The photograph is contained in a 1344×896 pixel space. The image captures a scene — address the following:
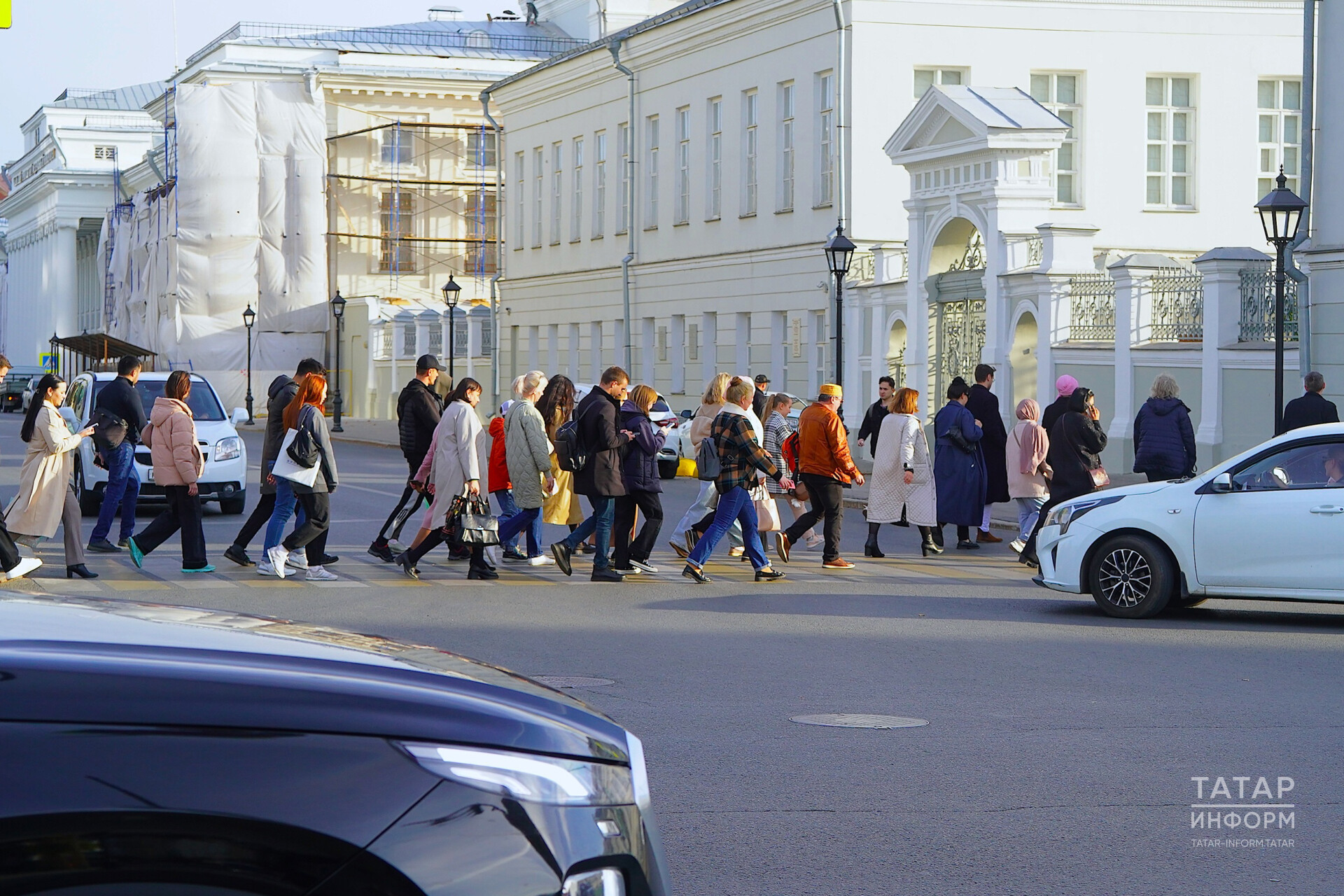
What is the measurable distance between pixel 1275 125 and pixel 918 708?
3118cm

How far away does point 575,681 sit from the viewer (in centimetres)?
945

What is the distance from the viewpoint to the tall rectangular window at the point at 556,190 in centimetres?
5044

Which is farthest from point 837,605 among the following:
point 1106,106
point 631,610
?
point 1106,106

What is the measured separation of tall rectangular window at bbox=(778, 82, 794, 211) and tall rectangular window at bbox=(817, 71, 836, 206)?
1.28 metres

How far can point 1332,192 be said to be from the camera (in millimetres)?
22203

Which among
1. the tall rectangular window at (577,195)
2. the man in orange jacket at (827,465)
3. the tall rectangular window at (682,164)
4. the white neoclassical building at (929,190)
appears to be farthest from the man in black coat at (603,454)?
the tall rectangular window at (577,195)

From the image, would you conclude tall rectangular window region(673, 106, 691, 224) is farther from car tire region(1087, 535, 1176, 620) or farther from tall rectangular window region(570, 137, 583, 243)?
car tire region(1087, 535, 1176, 620)

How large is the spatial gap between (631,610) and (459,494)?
2230mm

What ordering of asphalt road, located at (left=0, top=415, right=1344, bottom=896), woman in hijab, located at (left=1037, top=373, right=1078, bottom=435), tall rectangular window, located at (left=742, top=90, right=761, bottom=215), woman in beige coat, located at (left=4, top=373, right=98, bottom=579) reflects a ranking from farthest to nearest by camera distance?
tall rectangular window, located at (left=742, top=90, right=761, bottom=215) → woman in hijab, located at (left=1037, top=373, right=1078, bottom=435) → woman in beige coat, located at (left=4, top=373, right=98, bottom=579) → asphalt road, located at (left=0, top=415, right=1344, bottom=896)

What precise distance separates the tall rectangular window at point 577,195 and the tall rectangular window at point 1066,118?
51.9 ft

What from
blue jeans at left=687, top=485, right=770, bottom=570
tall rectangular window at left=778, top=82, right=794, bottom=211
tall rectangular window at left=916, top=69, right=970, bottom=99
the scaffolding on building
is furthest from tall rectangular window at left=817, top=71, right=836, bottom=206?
the scaffolding on building

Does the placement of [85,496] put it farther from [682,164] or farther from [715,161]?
[682,164]

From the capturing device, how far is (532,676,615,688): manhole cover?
929 cm

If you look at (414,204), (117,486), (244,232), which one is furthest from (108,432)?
(414,204)
